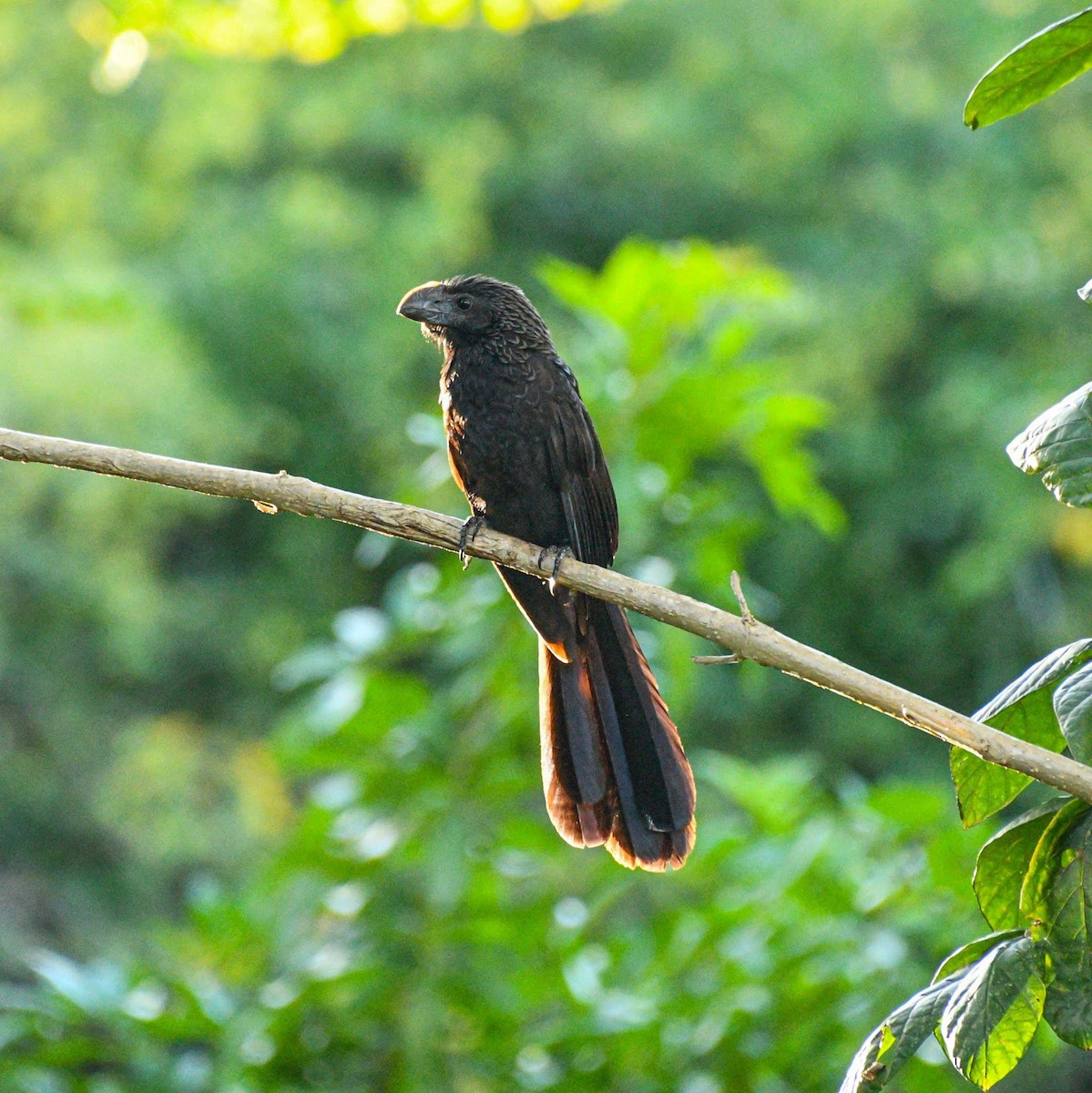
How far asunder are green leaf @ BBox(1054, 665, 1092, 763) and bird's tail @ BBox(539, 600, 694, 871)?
37.1 inches

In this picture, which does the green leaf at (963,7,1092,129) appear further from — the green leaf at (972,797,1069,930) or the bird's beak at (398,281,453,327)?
the bird's beak at (398,281,453,327)

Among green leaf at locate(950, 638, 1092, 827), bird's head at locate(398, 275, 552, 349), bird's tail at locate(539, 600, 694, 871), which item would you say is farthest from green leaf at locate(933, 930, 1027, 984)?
bird's head at locate(398, 275, 552, 349)

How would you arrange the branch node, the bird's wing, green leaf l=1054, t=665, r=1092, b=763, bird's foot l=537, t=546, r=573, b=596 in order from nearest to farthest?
green leaf l=1054, t=665, r=1092, b=763 < the branch node < bird's foot l=537, t=546, r=573, b=596 < the bird's wing

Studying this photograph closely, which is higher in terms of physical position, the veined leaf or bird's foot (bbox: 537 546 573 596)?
bird's foot (bbox: 537 546 573 596)

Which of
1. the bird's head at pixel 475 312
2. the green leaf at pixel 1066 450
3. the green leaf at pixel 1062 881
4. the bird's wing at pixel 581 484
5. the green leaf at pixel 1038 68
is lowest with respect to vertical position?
the green leaf at pixel 1062 881

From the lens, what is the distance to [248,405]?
7.19m

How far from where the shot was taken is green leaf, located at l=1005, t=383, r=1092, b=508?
3.39 ft

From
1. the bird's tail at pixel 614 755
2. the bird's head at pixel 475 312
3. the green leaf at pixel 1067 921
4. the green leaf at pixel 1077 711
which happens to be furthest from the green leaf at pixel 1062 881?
the bird's head at pixel 475 312

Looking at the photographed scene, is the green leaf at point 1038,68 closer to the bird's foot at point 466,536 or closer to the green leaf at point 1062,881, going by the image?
the green leaf at point 1062,881

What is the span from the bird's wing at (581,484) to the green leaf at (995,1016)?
1.43m

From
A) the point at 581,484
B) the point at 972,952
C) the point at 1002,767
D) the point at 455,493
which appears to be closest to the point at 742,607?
the point at 1002,767

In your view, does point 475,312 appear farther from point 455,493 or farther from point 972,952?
point 972,952

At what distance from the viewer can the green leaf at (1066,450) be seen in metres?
1.03

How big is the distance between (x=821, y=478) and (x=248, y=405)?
11.5ft
